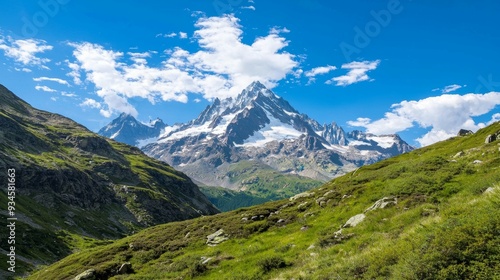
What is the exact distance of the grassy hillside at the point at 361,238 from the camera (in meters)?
11.6

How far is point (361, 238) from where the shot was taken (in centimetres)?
2144

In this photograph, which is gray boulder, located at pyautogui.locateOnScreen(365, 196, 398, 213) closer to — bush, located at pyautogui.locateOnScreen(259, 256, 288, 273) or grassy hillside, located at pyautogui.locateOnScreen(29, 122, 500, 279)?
grassy hillside, located at pyautogui.locateOnScreen(29, 122, 500, 279)

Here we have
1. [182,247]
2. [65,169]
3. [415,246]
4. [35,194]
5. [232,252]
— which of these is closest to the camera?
[415,246]

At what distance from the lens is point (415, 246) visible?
13133 mm

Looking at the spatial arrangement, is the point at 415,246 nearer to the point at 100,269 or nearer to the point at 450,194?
the point at 450,194

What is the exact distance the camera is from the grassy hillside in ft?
38.0

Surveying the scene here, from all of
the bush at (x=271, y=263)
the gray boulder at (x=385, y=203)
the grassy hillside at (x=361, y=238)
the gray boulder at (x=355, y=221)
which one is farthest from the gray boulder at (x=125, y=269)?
the gray boulder at (x=385, y=203)

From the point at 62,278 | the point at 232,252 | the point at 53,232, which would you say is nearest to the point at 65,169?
the point at 53,232

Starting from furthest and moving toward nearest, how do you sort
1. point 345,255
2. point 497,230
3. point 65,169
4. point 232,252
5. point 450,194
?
point 65,169 → point 232,252 → point 450,194 → point 345,255 → point 497,230

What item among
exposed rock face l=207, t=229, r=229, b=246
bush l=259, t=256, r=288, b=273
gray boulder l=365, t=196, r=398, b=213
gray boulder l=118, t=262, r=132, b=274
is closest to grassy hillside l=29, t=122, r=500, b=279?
bush l=259, t=256, r=288, b=273

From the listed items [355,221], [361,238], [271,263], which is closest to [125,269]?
[271,263]

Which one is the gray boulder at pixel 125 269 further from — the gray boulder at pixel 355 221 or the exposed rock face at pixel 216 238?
the gray boulder at pixel 355 221

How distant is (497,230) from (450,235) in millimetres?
1426

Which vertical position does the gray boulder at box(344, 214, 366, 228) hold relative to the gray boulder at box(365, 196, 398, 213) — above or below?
below
